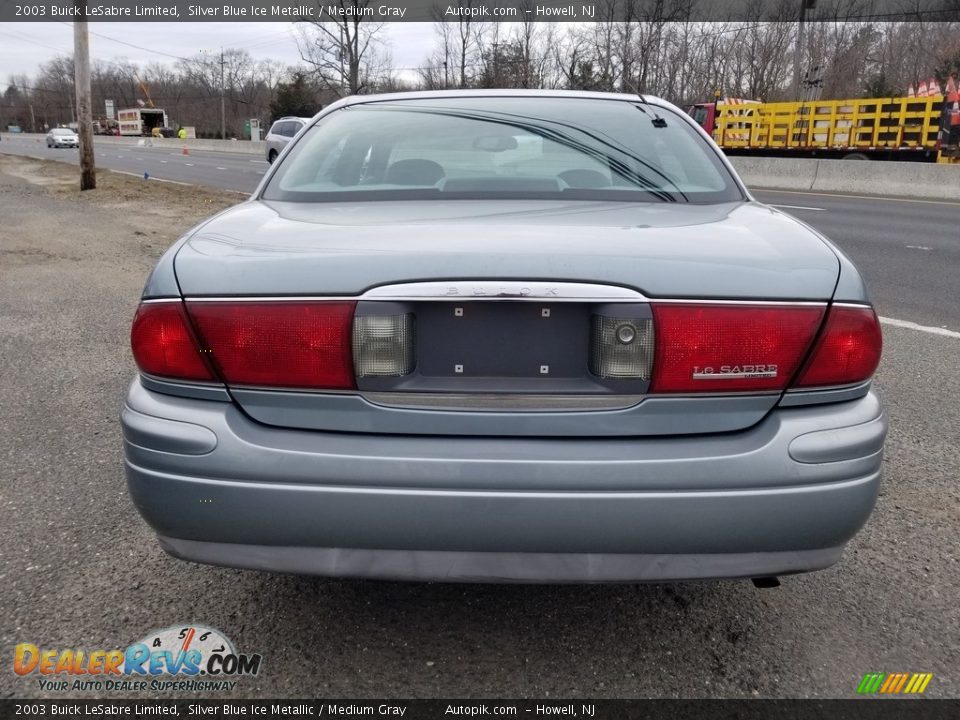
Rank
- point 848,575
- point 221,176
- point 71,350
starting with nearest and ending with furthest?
1. point 848,575
2. point 71,350
3. point 221,176

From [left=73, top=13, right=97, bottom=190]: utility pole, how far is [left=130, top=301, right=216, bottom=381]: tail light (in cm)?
1693

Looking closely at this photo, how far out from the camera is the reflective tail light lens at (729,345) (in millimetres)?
1787

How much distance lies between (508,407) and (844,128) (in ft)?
82.8

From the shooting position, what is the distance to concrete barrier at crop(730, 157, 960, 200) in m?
17.9

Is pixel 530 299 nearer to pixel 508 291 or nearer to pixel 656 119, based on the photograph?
pixel 508 291

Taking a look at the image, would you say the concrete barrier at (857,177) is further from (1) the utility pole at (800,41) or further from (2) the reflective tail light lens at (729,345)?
(2) the reflective tail light lens at (729,345)

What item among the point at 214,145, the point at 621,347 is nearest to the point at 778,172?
the point at 621,347

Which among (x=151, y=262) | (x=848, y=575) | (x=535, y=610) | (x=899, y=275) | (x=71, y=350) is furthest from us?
(x=151, y=262)

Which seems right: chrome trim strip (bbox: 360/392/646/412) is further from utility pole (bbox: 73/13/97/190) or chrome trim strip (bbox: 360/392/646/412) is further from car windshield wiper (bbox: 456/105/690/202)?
utility pole (bbox: 73/13/97/190)

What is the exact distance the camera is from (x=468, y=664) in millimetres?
2131

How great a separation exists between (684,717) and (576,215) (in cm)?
133

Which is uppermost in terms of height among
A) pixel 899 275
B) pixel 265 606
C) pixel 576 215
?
pixel 576 215

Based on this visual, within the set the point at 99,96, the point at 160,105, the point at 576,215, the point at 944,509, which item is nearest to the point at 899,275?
the point at 944,509

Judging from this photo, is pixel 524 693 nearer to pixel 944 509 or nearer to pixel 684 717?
pixel 684 717
